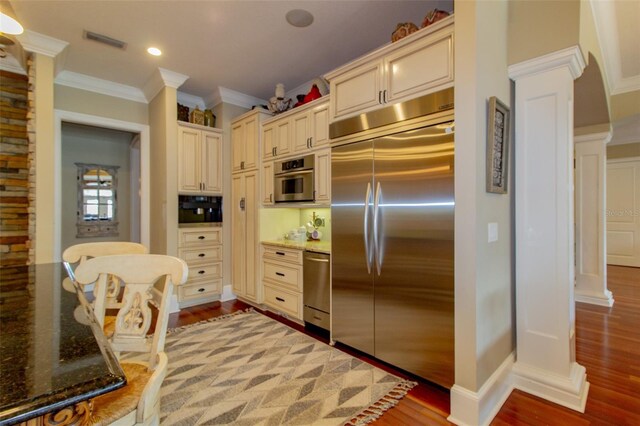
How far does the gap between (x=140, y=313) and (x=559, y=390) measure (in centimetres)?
255

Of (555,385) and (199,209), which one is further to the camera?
(199,209)

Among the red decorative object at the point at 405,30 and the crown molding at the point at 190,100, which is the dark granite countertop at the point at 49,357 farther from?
the crown molding at the point at 190,100

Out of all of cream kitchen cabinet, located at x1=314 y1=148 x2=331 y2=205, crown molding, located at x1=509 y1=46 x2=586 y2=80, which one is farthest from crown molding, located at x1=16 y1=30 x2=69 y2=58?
crown molding, located at x1=509 y1=46 x2=586 y2=80

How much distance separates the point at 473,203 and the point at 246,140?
3045 millimetres

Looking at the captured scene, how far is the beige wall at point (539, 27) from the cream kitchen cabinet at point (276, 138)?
206cm

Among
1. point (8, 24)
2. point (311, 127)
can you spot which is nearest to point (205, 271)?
point (311, 127)

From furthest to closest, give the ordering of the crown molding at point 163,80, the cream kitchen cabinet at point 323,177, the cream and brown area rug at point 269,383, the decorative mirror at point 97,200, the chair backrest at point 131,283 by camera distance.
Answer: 1. the decorative mirror at point 97,200
2. the crown molding at point 163,80
3. the cream kitchen cabinet at point 323,177
4. the cream and brown area rug at point 269,383
5. the chair backrest at point 131,283

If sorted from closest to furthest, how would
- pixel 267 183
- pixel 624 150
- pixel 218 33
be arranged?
pixel 218 33
pixel 267 183
pixel 624 150

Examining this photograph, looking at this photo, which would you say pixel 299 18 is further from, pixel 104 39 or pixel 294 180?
pixel 104 39

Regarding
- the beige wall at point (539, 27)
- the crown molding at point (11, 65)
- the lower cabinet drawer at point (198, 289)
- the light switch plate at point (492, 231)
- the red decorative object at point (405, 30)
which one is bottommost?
the lower cabinet drawer at point (198, 289)

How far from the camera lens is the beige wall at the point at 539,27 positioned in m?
1.88

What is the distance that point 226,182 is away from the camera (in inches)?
168

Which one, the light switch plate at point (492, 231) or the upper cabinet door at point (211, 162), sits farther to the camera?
the upper cabinet door at point (211, 162)

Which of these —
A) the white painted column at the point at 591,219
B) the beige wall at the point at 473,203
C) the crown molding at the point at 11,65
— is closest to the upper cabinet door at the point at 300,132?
the beige wall at the point at 473,203
